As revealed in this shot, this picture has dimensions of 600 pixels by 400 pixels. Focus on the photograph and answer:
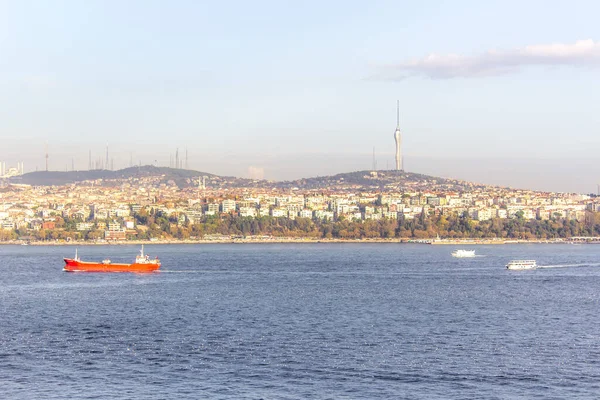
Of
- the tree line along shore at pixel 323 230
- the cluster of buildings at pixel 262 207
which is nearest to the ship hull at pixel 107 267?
the tree line along shore at pixel 323 230

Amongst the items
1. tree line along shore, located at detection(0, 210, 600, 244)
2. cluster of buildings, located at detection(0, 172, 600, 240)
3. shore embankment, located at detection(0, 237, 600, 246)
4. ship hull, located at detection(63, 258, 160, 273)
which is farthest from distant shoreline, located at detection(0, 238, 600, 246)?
ship hull, located at detection(63, 258, 160, 273)

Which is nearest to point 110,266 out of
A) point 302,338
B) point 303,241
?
point 302,338

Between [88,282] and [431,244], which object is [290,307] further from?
[431,244]

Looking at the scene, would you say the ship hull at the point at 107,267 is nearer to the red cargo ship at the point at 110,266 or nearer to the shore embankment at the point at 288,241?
the red cargo ship at the point at 110,266

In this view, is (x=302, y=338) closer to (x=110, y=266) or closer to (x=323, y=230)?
(x=110, y=266)

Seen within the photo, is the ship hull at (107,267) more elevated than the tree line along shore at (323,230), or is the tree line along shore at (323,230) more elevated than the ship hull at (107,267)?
the tree line along shore at (323,230)
